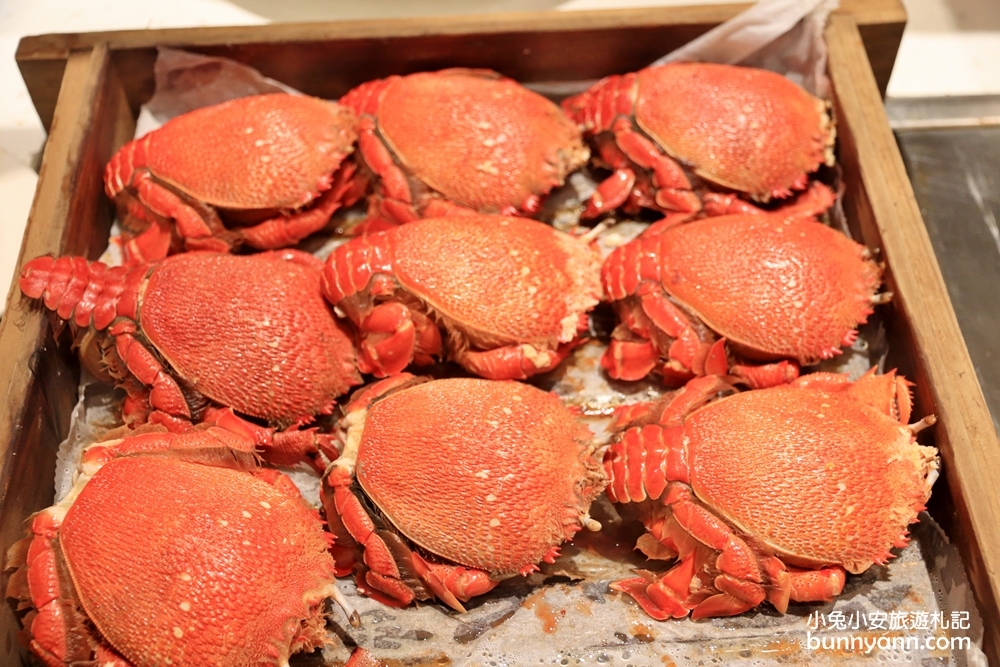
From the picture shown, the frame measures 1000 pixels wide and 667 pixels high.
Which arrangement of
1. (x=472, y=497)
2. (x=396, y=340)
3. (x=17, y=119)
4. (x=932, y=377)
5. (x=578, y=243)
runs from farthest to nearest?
(x=17, y=119) → (x=578, y=243) → (x=396, y=340) → (x=932, y=377) → (x=472, y=497)

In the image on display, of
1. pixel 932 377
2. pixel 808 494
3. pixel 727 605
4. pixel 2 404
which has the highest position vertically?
pixel 2 404

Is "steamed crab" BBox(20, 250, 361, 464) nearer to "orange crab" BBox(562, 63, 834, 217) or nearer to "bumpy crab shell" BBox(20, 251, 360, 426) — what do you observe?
"bumpy crab shell" BBox(20, 251, 360, 426)

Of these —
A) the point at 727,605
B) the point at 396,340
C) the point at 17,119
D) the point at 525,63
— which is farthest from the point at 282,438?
the point at 17,119

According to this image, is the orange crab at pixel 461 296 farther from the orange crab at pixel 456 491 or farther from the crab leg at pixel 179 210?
the crab leg at pixel 179 210

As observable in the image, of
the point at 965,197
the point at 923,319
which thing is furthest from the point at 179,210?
the point at 965,197

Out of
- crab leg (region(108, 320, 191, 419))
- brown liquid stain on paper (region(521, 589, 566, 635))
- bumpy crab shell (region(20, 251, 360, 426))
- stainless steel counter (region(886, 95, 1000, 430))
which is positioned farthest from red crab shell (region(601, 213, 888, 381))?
crab leg (region(108, 320, 191, 419))

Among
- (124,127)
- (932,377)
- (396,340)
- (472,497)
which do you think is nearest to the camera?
(472,497)

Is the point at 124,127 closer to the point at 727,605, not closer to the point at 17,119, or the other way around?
the point at 17,119
